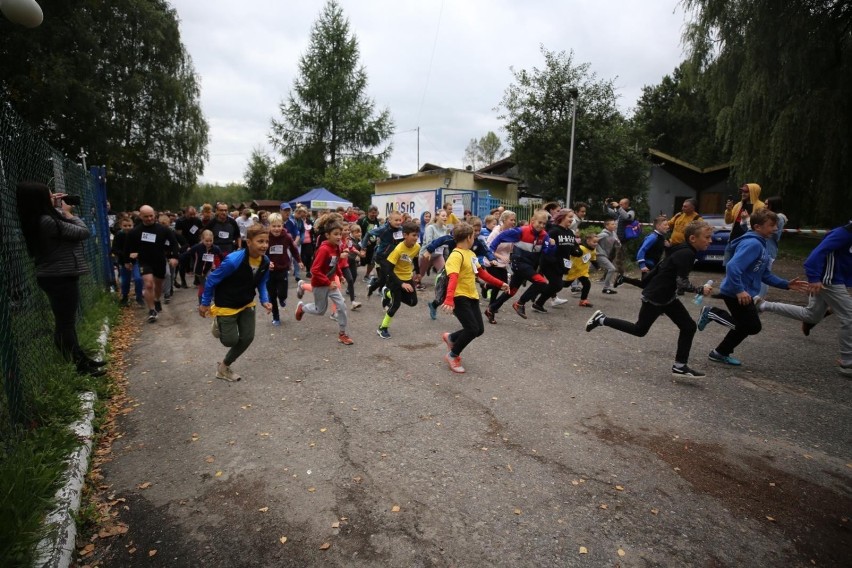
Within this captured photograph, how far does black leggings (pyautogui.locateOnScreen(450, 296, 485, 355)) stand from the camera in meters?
5.44

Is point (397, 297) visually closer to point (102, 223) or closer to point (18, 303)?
point (18, 303)

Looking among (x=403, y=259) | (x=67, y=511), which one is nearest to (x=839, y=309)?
(x=403, y=259)

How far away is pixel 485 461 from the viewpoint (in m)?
3.49

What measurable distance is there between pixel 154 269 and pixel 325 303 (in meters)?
3.55

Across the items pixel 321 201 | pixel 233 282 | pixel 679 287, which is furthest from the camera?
pixel 321 201

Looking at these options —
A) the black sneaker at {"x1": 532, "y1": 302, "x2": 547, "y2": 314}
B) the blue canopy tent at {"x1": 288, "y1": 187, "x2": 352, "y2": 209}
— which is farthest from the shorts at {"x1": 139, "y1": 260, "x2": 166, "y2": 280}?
the blue canopy tent at {"x1": 288, "y1": 187, "x2": 352, "y2": 209}

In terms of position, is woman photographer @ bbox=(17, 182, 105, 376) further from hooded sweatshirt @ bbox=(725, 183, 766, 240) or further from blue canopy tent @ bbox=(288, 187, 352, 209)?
blue canopy tent @ bbox=(288, 187, 352, 209)

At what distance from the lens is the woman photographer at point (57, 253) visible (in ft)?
14.0

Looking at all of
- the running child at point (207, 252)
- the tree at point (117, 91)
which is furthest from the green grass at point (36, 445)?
the tree at point (117, 91)

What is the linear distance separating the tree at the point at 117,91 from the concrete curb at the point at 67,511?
2010 cm

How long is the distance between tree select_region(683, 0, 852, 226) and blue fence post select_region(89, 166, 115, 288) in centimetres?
1744

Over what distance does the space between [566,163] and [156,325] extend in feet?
73.3

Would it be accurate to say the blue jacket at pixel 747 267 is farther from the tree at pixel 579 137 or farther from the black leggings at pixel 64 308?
the tree at pixel 579 137

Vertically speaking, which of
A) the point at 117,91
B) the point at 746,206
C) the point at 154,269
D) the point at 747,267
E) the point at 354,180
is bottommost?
the point at 154,269
